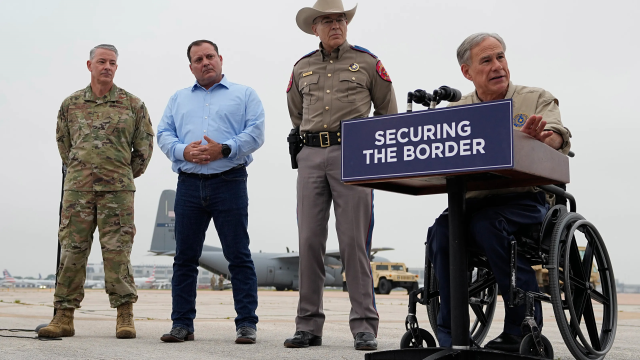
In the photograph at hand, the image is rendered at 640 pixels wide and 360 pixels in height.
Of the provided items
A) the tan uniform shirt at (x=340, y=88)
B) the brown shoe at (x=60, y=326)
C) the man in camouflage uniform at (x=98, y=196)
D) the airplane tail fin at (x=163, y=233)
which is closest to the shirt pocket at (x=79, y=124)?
the man in camouflage uniform at (x=98, y=196)

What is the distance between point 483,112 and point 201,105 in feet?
8.00

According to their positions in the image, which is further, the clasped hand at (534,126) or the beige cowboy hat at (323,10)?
the beige cowboy hat at (323,10)

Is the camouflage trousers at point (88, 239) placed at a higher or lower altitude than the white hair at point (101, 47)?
lower

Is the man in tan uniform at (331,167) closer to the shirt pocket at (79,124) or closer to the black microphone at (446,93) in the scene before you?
the black microphone at (446,93)

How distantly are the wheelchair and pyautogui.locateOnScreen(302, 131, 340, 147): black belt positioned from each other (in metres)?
1.05

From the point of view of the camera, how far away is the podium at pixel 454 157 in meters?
1.93

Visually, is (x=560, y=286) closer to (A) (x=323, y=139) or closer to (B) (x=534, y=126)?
(B) (x=534, y=126)

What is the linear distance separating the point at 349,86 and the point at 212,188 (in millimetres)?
1015

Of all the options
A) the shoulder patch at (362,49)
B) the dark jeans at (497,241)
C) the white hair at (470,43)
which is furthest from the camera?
the shoulder patch at (362,49)

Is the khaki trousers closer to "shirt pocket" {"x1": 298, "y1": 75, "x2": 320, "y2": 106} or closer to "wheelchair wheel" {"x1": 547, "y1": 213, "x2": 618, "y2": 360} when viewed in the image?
"shirt pocket" {"x1": 298, "y1": 75, "x2": 320, "y2": 106}

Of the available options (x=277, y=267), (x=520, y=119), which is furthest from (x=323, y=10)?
(x=277, y=267)

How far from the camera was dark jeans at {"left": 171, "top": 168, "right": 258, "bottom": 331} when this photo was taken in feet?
12.5

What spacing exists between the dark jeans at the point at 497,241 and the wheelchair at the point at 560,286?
0.05 m

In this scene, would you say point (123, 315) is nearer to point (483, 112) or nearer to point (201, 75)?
point (201, 75)
